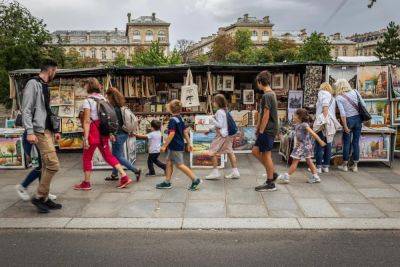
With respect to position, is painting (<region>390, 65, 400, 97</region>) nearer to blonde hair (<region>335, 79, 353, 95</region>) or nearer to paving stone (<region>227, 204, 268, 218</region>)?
blonde hair (<region>335, 79, 353, 95</region>)

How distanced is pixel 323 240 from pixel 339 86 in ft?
14.0

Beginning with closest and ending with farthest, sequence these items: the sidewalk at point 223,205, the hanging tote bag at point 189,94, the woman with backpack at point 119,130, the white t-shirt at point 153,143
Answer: the sidewalk at point 223,205 < the woman with backpack at point 119,130 < the white t-shirt at point 153,143 < the hanging tote bag at point 189,94

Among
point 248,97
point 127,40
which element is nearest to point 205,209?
point 248,97

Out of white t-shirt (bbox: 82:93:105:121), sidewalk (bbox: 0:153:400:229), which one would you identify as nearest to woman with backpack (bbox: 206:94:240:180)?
sidewalk (bbox: 0:153:400:229)

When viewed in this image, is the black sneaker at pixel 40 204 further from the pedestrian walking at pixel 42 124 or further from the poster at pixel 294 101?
the poster at pixel 294 101

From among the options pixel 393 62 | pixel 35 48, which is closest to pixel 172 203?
pixel 393 62

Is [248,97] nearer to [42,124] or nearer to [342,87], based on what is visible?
[342,87]

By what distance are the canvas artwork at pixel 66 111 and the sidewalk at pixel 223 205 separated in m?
2.83

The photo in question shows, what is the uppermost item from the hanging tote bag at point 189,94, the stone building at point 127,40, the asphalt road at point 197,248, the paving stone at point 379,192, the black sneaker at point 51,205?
the stone building at point 127,40

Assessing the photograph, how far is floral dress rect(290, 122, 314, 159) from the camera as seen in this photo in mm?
7246

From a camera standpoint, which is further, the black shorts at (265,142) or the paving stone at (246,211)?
the black shorts at (265,142)

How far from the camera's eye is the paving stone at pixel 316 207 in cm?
559

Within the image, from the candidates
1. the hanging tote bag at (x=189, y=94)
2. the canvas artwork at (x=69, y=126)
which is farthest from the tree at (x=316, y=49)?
the canvas artwork at (x=69, y=126)

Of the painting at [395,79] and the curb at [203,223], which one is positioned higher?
the painting at [395,79]
